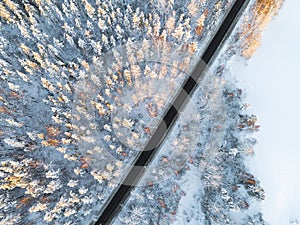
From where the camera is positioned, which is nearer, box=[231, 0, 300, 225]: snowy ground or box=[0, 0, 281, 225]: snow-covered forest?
box=[0, 0, 281, 225]: snow-covered forest

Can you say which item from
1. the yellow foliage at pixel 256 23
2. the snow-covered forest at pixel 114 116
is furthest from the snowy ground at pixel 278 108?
the snow-covered forest at pixel 114 116

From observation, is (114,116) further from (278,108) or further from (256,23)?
(256,23)

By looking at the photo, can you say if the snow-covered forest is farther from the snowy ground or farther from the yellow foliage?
the snowy ground

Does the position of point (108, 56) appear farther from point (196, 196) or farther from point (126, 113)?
point (196, 196)

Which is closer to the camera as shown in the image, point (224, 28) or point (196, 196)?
point (196, 196)

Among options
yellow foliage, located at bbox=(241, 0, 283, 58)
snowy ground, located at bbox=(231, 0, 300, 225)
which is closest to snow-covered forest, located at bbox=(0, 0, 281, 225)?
yellow foliage, located at bbox=(241, 0, 283, 58)

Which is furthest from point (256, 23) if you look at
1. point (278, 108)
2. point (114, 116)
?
point (114, 116)

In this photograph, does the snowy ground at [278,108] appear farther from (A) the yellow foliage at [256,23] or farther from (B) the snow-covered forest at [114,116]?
(B) the snow-covered forest at [114,116]

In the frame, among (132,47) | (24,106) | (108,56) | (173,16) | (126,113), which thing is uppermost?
(173,16)

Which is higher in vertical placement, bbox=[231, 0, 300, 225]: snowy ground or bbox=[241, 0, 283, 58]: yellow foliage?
bbox=[241, 0, 283, 58]: yellow foliage

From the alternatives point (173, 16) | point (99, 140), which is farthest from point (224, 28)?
point (99, 140)

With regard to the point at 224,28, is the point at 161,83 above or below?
below
